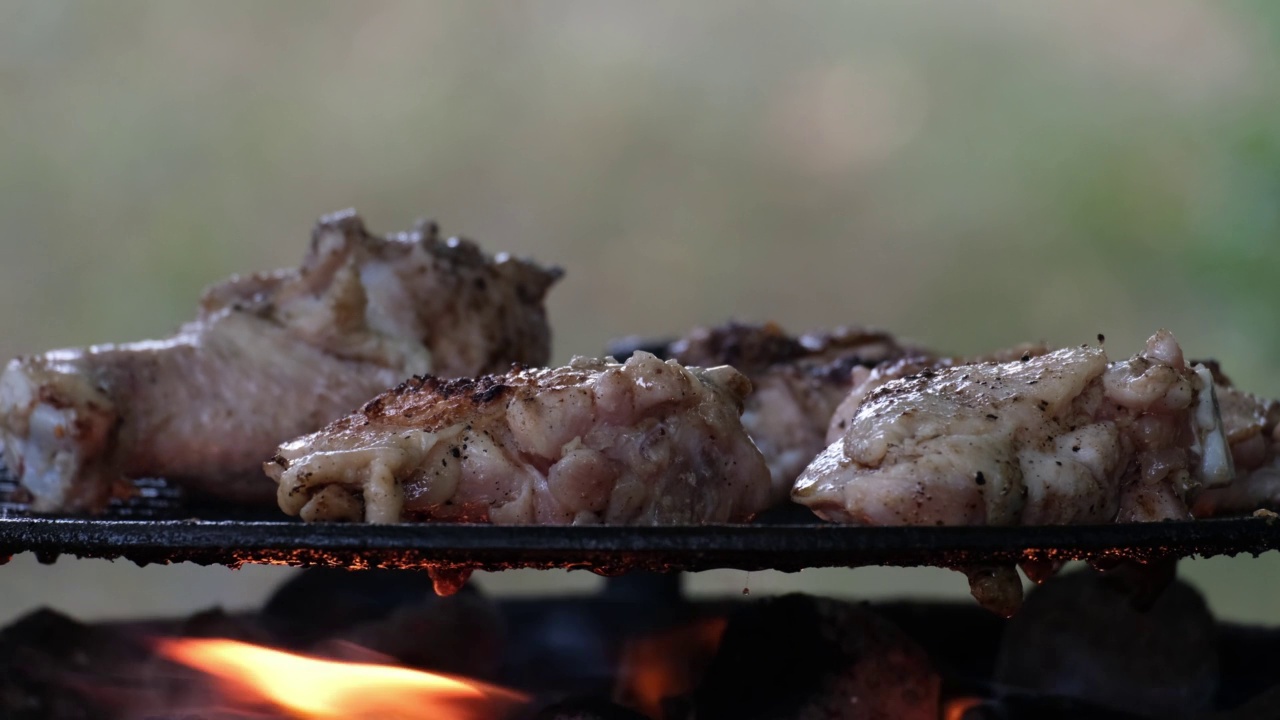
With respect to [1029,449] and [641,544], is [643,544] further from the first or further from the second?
[1029,449]

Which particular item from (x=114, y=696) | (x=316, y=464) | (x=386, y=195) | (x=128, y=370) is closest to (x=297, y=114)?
(x=386, y=195)

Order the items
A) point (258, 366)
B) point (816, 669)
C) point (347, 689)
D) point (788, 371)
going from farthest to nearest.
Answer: point (788, 371), point (258, 366), point (816, 669), point (347, 689)

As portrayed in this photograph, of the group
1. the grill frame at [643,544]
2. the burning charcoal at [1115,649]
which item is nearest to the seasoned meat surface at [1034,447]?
the grill frame at [643,544]

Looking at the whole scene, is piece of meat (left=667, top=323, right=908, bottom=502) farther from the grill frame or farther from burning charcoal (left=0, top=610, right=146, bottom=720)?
burning charcoal (left=0, top=610, right=146, bottom=720)

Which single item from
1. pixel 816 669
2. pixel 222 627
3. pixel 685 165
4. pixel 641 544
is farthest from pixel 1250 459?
pixel 685 165

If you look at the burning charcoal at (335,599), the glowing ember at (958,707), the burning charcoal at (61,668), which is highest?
the burning charcoal at (61,668)

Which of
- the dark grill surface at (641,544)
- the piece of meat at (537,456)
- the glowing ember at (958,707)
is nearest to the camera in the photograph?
the dark grill surface at (641,544)

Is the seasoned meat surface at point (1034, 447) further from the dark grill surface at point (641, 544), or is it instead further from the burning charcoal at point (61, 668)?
the burning charcoal at point (61, 668)
